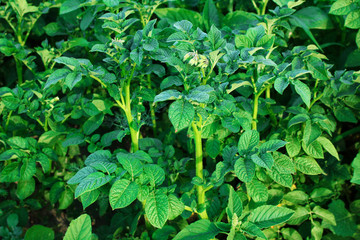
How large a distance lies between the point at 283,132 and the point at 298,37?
780 mm

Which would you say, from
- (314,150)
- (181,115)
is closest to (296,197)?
(314,150)

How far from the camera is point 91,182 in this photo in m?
1.06

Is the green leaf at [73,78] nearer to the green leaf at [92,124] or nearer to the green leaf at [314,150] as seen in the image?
the green leaf at [92,124]

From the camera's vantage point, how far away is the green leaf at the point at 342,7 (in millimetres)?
1509

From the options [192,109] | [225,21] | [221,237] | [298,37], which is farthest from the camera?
[298,37]

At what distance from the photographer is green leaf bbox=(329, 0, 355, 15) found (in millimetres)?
1509

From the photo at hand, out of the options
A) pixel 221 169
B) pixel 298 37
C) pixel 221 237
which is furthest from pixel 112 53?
pixel 298 37

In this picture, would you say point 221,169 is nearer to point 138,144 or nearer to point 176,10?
point 138,144

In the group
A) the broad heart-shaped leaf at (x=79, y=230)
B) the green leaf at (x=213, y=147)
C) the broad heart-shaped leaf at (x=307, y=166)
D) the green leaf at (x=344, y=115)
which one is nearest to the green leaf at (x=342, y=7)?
the green leaf at (x=344, y=115)

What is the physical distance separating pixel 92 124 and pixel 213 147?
1.70 feet

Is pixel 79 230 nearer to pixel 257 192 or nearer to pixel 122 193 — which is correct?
pixel 122 193

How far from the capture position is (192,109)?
1.04 m

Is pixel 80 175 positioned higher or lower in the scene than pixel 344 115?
higher

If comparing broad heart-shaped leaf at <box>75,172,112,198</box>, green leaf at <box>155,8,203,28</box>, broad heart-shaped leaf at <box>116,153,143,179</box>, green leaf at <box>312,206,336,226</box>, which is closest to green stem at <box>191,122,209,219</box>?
broad heart-shaped leaf at <box>116,153,143,179</box>
